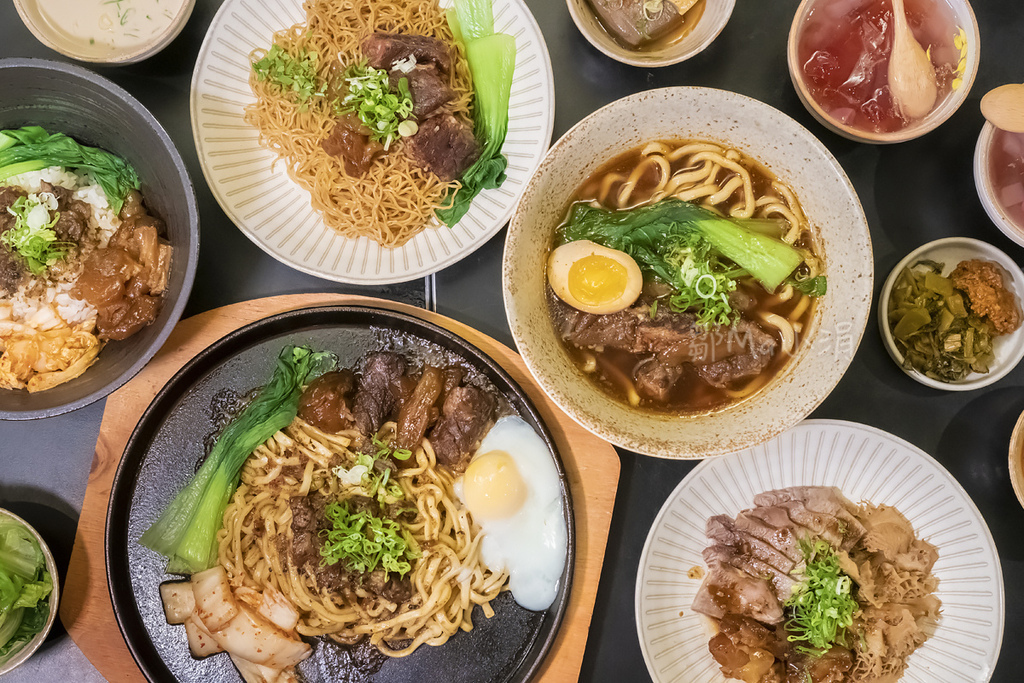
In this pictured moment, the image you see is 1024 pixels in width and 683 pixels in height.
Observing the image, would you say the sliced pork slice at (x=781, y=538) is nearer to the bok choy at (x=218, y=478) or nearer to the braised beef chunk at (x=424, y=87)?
the bok choy at (x=218, y=478)

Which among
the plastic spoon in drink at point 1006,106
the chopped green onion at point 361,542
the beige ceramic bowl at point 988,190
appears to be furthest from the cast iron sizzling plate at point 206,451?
the plastic spoon in drink at point 1006,106

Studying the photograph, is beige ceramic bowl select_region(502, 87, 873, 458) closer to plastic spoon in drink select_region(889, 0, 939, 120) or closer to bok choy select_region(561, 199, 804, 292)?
bok choy select_region(561, 199, 804, 292)

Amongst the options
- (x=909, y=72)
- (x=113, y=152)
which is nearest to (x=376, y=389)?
(x=113, y=152)

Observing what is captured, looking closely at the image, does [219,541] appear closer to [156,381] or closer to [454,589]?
[156,381]

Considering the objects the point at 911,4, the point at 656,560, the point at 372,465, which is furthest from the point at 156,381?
the point at 911,4

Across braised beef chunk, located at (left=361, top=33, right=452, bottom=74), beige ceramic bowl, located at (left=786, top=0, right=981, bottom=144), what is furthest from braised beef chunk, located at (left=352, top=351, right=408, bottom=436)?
beige ceramic bowl, located at (left=786, top=0, right=981, bottom=144)
